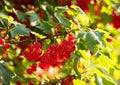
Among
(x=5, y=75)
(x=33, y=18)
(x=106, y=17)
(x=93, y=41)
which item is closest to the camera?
(x=93, y=41)

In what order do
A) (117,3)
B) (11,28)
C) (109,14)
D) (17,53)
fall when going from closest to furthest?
(11,28) → (17,53) → (117,3) → (109,14)

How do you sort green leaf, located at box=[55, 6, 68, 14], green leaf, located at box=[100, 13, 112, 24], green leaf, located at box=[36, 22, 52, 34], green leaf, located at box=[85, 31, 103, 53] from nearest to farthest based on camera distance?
green leaf, located at box=[85, 31, 103, 53] → green leaf, located at box=[55, 6, 68, 14] → green leaf, located at box=[36, 22, 52, 34] → green leaf, located at box=[100, 13, 112, 24]

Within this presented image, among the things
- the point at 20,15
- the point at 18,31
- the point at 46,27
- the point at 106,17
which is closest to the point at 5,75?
the point at 18,31

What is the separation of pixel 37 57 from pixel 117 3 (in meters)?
0.99

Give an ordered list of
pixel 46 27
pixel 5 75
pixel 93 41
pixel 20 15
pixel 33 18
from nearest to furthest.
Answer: pixel 93 41, pixel 5 75, pixel 46 27, pixel 33 18, pixel 20 15

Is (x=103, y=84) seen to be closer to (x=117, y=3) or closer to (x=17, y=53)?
(x=17, y=53)

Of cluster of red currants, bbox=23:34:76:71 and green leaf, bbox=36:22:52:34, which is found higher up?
green leaf, bbox=36:22:52:34

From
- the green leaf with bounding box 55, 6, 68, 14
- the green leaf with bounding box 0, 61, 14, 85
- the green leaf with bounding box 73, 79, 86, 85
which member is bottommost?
the green leaf with bounding box 73, 79, 86, 85

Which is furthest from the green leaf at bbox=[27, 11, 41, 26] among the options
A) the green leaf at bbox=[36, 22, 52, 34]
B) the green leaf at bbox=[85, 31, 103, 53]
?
the green leaf at bbox=[85, 31, 103, 53]

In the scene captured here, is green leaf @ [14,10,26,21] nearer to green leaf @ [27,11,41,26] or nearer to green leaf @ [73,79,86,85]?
green leaf @ [27,11,41,26]

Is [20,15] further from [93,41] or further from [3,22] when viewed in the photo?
[93,41]

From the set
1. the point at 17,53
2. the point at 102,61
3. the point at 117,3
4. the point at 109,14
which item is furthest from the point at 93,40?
the point at 109,14

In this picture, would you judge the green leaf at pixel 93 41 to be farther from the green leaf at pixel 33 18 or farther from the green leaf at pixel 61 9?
the green leaf at pixel 33 18

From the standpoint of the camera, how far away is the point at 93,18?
10.8 ft
